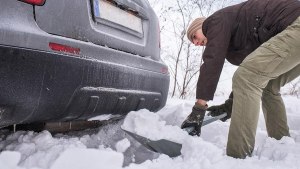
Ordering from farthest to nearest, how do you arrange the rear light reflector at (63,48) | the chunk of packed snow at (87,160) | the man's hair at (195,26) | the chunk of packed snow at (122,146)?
the man's hair at (195,26), the chunk of packed snow at (122,146), the rear light reflector at (63,48), the chunk of packed snow at (87,160)

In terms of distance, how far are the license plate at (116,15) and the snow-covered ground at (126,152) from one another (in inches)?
24.9

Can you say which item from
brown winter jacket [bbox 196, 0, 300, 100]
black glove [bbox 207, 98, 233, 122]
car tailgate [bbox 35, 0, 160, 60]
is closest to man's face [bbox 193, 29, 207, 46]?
brown winter jacket [bbox 196, 0, 300, 100]

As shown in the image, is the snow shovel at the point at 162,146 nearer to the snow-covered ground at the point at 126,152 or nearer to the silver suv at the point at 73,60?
the snow-covered ground at the point at 126,152

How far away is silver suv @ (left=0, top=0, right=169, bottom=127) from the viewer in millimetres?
1569

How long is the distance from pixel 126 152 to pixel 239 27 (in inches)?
45.9

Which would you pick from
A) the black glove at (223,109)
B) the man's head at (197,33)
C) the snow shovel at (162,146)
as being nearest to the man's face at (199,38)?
the man's head at (197,33)

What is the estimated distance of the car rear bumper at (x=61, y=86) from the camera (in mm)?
1564

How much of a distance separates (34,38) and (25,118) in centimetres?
41

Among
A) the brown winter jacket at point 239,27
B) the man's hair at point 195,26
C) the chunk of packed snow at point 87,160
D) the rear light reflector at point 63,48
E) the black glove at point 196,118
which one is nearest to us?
the chunk of packed snow at point 87,160

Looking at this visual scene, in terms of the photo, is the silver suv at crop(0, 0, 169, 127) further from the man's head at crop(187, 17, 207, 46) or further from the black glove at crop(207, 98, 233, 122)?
the black glove at crop(207, 98, 233, 122)

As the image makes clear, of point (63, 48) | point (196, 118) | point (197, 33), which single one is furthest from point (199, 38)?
point (63, 48)

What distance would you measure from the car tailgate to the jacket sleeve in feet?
1.62

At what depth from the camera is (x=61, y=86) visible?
70.4 inches

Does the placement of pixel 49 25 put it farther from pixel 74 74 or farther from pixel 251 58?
pixel 251 58
